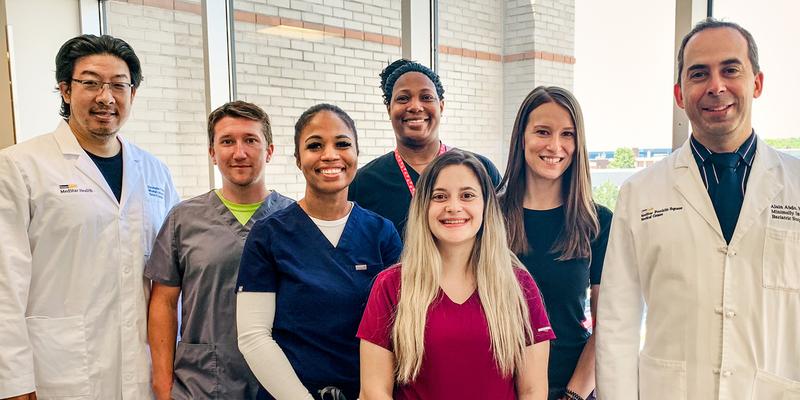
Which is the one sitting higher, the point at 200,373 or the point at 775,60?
the point at 775,60

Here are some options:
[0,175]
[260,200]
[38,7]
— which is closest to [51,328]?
[0,175]

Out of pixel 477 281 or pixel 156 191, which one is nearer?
pixel 477 281

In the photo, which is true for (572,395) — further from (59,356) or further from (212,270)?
(59,356)

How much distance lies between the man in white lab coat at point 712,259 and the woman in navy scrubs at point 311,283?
0.78 meters

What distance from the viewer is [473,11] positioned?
4117 mm

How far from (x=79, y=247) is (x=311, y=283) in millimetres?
940

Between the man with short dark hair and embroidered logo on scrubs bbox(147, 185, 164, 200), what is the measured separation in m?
0.26

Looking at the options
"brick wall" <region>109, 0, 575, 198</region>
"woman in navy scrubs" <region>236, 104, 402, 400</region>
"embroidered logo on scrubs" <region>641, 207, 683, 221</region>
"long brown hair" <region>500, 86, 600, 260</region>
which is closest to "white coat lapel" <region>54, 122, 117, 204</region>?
"woman in navy scrubs" <region>236, 104, 402, 400</region>

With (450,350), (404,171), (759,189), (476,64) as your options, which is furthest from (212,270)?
(476,64)

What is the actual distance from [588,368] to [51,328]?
73.1 inches

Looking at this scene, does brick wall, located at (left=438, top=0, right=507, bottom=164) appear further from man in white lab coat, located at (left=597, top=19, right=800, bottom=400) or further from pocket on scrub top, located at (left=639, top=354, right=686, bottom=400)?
pocket on scrub top, located at (left=639, top=354, right=686, bottom=400)

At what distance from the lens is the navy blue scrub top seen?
173 cm

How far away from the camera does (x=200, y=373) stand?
2.07 m

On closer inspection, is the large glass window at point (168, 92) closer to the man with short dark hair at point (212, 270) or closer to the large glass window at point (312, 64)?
the large glass window at point (312, 64)
